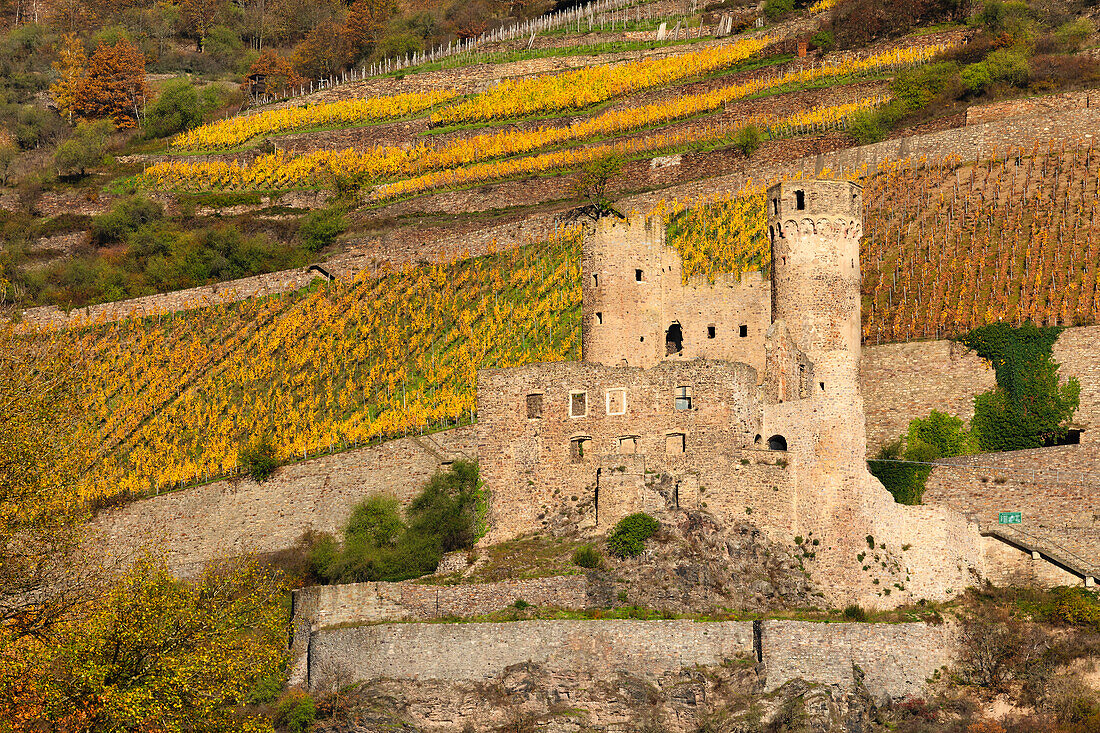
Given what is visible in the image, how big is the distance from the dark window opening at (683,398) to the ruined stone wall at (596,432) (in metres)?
0.04

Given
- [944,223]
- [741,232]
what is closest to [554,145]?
[741,232]

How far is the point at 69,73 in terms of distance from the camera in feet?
315

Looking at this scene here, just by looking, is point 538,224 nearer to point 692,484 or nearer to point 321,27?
point 692,484

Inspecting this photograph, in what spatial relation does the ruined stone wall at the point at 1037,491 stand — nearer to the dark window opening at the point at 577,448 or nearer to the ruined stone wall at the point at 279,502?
the dark window opening at the point at 577,448

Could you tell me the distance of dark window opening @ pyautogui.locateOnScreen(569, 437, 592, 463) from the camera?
36.8m

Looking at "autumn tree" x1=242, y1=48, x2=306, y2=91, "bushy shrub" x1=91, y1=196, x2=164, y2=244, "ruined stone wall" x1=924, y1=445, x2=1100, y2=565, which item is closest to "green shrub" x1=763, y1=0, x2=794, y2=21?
"autumn tree" x1=242, y1=48, x2=306, y2=91

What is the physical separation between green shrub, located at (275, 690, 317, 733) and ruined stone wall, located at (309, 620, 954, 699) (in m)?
1.21

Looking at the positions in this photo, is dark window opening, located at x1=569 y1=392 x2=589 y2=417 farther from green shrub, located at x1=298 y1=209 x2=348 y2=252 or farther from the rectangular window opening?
green shrub, located at x1=298 y1=209 x2=348 y2=252

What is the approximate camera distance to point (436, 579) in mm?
35219

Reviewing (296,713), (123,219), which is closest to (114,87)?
(123,219)

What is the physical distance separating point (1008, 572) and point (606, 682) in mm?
10243

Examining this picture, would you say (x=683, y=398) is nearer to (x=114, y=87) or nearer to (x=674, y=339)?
(x=674, y=339)

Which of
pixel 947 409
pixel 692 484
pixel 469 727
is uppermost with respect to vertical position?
pixel 947 409

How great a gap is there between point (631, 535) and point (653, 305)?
724 centimetres
